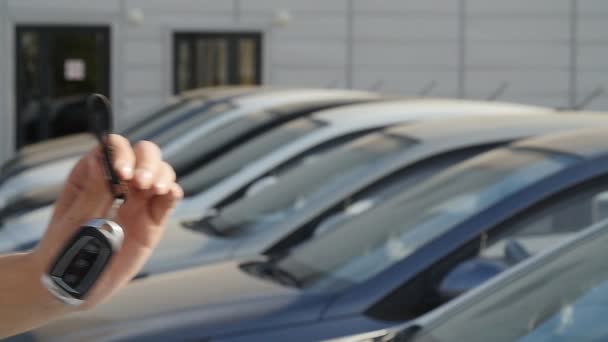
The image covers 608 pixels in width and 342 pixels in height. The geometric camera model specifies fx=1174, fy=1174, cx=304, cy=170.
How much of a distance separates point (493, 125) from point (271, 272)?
55.8 inches

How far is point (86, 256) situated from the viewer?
56.8 inches

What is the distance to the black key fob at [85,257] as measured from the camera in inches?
56.4

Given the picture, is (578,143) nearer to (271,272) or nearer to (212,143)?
(271,272)

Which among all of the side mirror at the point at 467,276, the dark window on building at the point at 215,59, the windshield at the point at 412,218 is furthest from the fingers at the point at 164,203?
the dark window on building at the point at 215,59

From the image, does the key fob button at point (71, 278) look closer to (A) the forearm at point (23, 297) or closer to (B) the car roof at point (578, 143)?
(A) the forearm at point (23, 297)

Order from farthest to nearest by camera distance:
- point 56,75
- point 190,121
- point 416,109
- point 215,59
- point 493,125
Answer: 1. point 215,59
2. point 56,75
3. point 190,121
4. point 416,109
5. point 493,125

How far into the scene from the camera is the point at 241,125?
7309 mm

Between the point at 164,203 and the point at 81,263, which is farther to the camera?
the point at 164,203

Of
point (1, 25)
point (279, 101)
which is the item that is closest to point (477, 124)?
point (279, 101)

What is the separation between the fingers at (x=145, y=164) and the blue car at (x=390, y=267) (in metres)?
1.66

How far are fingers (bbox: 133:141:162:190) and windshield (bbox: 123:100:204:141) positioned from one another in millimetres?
7298

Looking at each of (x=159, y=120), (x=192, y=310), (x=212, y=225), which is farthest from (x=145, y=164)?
(x=159, y=120)

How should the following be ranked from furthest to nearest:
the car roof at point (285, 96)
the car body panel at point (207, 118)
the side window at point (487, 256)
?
the car roof at point (285, 96) < the car body panel at point (207, 118) < the side window at point (487, 256)

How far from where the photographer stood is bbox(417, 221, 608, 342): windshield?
262 centimetres
